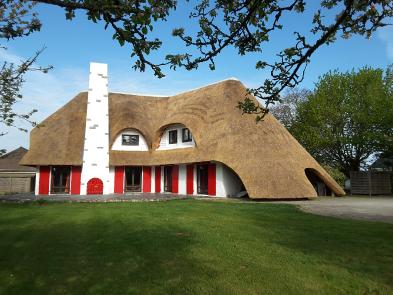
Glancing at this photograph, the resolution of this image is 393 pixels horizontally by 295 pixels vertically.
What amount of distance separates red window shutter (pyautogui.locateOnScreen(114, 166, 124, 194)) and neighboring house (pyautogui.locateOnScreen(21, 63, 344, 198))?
82mm

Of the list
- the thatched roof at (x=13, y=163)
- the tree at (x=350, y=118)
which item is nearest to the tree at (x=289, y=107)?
the tree at (x=350, y=118)

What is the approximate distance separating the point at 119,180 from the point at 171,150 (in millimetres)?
5074

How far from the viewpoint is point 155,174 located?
3114 cm

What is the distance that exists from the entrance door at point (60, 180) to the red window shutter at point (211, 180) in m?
11.3

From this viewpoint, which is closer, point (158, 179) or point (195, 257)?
point (195, 257)

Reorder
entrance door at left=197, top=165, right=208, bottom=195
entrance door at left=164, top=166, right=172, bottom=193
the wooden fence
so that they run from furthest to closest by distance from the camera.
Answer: entrance door at left=164, top=166, right=172, bottom=193 → the wooden fence → entrance door at left=197, top=165, right=208, bottom=195

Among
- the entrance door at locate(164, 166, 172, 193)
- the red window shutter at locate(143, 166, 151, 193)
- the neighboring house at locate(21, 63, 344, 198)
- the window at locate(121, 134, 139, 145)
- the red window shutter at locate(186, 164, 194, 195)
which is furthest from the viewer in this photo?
the window at locate(121, 134, 139, 145)

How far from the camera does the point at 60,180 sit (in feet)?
93.4

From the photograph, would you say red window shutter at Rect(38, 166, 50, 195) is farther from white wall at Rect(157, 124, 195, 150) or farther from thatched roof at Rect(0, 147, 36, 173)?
thatched roof at Rect(0, 147, 36, 173)

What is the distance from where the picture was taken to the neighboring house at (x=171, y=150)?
23938 millimetres

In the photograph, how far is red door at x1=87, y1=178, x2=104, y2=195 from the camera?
27.9 meters

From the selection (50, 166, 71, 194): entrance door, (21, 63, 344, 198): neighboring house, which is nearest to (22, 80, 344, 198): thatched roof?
(21, 63, 344, 198): neighboring house

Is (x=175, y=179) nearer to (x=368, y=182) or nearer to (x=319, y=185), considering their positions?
(x=319, y=185)

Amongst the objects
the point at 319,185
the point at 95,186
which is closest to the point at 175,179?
the point at 95,186
